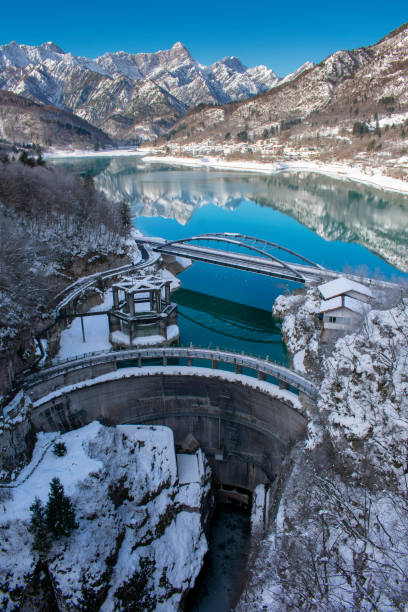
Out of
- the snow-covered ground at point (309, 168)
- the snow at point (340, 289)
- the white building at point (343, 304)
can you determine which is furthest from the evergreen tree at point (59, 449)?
the snow-covered ground at point (309, 168)

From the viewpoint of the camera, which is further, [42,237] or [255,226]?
[255,226]

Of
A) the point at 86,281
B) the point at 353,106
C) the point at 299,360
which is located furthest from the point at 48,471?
the point at 353,106

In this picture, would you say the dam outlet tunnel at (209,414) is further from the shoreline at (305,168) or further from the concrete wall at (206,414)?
the shoreline at (305,168)

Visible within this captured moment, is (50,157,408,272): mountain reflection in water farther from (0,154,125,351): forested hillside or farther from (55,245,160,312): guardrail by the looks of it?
(55,245,160,312): guardrail

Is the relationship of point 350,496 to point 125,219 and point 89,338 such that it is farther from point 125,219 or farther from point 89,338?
point 125,219

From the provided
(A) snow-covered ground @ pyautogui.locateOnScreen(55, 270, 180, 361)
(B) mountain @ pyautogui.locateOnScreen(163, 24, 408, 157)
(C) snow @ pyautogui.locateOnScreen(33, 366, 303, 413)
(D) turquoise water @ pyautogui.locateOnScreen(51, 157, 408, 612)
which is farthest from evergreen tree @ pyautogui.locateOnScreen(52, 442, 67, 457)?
(B) mountain @ pyautogui.locateOnScreen(163, 24, 408, 157)

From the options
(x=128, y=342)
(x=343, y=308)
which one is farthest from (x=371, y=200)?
(x=128, y=342)
